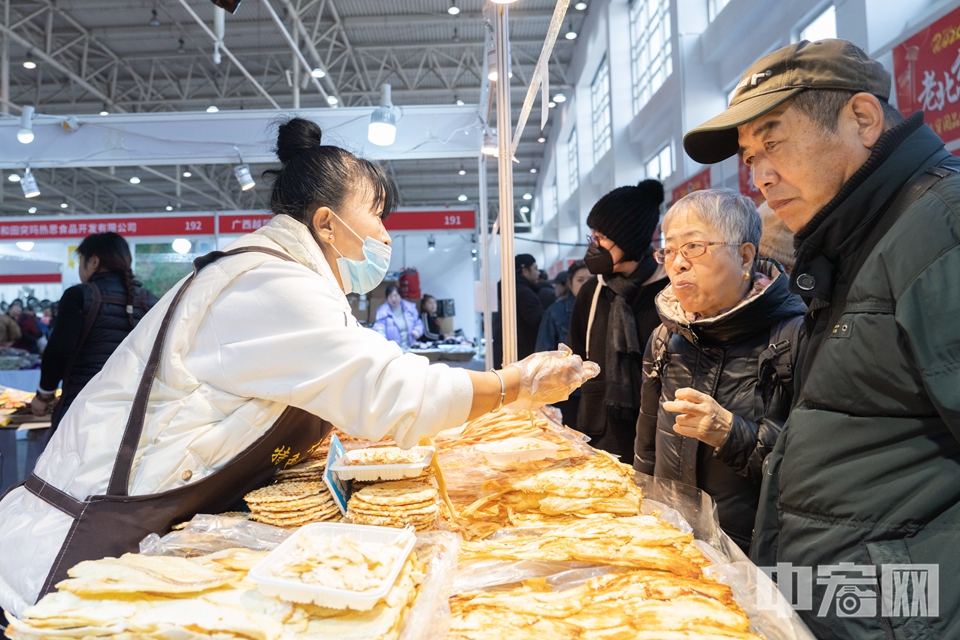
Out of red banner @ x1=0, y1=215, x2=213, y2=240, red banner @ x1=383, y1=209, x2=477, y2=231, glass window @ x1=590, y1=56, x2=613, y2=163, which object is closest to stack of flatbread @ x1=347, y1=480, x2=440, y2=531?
red banner @ x1=383, y1=209, x2=477, y2=231

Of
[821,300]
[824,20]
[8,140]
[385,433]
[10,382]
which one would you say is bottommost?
[10,382]

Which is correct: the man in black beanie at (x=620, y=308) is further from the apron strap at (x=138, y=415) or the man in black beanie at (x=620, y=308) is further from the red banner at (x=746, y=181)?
the red banner at (x=746, y=181)

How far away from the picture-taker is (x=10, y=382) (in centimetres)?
834

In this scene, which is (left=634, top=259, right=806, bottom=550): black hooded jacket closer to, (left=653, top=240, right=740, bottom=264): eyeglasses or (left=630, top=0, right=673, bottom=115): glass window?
(left=653, top=240, right=740, bottom=264): eyeglasses

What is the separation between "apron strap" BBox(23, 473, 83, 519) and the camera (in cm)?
127

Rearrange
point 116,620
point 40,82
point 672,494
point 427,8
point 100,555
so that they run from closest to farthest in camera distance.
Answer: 1. point 116,620
2. point 100,555
3. point 672,494
4. point 427,8
5. point 40,82

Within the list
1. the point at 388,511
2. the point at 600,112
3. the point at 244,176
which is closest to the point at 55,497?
the point at 388,511

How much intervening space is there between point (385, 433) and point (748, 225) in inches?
53.8

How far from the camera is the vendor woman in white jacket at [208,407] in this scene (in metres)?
1.26

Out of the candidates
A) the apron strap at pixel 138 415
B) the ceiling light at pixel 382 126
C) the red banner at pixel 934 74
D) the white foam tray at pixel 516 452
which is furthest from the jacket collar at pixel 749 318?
the ceiling light at pixel 382 126

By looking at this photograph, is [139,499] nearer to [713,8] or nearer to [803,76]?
[803,76]

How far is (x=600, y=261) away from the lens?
315cm

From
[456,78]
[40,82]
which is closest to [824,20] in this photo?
[456,78]

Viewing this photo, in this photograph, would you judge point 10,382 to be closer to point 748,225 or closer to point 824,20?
point 748,225
